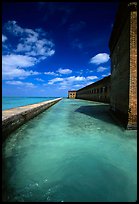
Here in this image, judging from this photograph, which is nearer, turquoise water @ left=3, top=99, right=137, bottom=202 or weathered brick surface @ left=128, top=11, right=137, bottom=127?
turquoise water @ left=3, top=99, right=137, bottom=202

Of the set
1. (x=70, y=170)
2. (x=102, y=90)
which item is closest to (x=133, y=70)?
(x=70, y=170)

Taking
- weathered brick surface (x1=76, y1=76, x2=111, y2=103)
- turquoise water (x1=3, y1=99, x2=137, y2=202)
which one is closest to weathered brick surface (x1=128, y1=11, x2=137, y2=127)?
turquoise water (x1=3, y1=99, x2=137, y2=202)

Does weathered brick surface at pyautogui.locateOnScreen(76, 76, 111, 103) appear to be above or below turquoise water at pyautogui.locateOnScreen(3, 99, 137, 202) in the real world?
above

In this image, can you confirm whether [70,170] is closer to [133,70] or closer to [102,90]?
[133,70]

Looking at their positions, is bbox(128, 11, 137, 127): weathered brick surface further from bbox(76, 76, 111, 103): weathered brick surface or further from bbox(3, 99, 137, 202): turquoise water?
bbox(76, 76, 111, 103): weathered brick surface

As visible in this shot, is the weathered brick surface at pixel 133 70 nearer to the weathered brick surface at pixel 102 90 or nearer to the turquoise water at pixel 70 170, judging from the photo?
the turquoise water at pixel 70 170

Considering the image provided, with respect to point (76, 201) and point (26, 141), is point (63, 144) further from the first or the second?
point (76, 201)

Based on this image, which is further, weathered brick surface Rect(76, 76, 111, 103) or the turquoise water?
weathered brick surface Rect(76, 76, 111, 103)

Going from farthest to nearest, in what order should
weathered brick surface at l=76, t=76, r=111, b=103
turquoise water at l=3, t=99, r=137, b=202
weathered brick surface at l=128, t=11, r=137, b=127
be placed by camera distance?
1. weathered brick surface at l=76, t=76, r=111, b=103
2. weathered brick surface at l=128, t=11, r=137, b=127
3. turquoise water at l=3, t=99, r=137, b=202

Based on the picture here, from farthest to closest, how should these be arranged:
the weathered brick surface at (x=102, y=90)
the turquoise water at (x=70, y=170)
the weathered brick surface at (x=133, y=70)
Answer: the weathered brick surface at (x=102, y=90)
the weathered brick surface at (x=133, y=70)
the turquoise water at (x=70, y=170)

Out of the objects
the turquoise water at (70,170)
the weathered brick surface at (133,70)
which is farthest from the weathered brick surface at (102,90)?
the turquoise water at (70,170)

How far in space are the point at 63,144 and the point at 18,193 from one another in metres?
2.06

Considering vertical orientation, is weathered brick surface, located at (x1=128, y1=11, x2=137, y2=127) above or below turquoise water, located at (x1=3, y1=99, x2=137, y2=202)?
above

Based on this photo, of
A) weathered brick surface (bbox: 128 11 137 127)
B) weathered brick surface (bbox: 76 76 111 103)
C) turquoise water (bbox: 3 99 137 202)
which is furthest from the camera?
weathered brick surface (bbox: 76 76 111 103)
